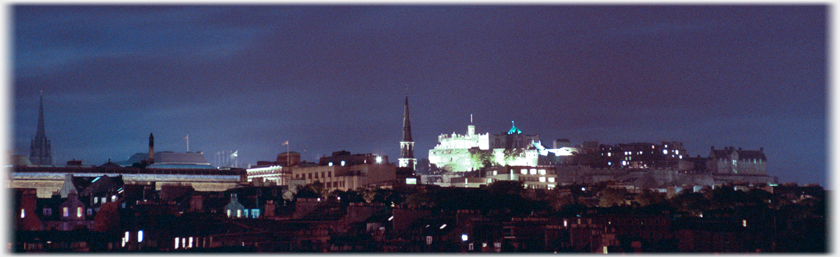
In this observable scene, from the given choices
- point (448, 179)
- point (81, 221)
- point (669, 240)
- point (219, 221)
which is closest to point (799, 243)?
point (669, 240)

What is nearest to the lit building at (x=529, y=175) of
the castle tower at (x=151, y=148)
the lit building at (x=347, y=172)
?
the lit building at (x=347, y=172)

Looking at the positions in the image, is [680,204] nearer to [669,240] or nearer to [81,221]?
[669,240]

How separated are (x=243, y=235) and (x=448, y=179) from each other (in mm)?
111597

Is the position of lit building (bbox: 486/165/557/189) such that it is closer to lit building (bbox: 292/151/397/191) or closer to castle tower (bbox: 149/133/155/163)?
lit building (bbox: 292/151/397/191)

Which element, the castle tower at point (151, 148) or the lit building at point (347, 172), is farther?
the castle tower at point (151, 148)

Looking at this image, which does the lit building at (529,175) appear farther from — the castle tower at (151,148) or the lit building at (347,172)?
the castle tower at (151,148)

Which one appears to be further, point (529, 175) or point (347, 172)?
point (529, 175)

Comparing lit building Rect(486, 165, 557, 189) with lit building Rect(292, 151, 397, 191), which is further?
lit building Rect(486, 165, 557, 189)

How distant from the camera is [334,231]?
7750 cm

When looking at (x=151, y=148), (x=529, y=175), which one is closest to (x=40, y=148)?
(x=151, y=148)

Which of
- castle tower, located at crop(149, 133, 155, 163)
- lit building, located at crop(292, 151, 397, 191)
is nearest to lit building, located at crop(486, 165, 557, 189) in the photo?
lit building, located at crop(292, 151, 397, 191)

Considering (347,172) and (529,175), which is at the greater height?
(347,172)

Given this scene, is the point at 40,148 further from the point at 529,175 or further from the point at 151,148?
the point at 529,175

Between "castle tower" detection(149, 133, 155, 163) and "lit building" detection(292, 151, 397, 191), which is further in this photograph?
"castle tower" detection(149, 133, 155, 163)
